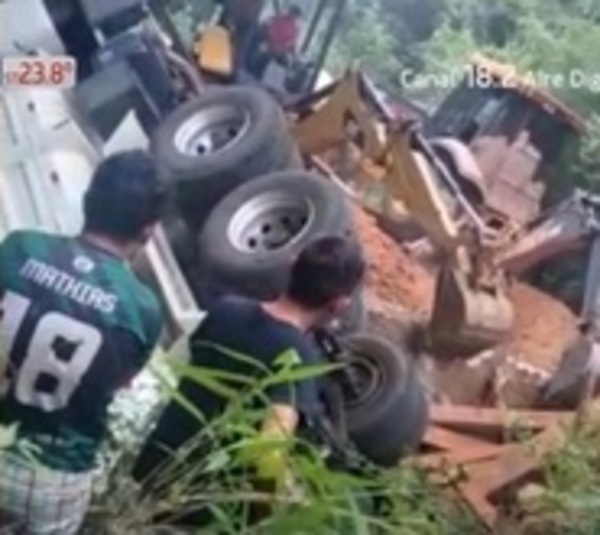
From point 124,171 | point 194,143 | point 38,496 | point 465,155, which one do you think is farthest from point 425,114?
point 38,496

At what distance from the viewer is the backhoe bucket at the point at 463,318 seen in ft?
18.8

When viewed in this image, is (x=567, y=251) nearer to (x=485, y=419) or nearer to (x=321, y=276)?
(x=485, y=419)

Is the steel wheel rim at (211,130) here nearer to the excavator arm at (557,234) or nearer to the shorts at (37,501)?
the excavator arm at (557,234)

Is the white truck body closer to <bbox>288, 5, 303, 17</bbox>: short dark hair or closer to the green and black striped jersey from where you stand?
the green and black striped jersey

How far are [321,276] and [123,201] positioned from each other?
1.31ft

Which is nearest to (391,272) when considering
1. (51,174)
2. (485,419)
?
(485,419)

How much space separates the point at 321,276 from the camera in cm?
357

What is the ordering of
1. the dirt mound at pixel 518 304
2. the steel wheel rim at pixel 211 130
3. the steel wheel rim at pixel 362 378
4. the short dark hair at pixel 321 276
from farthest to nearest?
the dirt mound at pixel 518 304 → the steel wheel rim at pixel 211 130 → the steel wheel rim at pixel 362 378 → the short dark hair at pixel 321 276

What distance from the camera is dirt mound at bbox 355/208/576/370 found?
5.46 meters

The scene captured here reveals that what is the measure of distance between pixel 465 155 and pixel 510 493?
1676 mm

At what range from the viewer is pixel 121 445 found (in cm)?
362

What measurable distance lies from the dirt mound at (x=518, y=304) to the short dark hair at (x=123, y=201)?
184 centimetres
